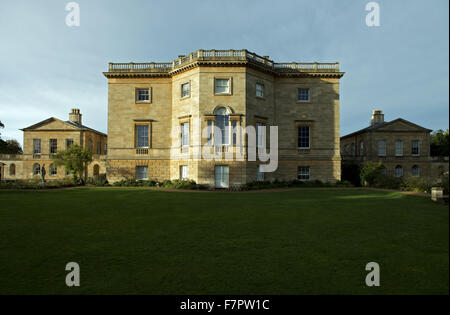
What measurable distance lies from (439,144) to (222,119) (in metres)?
47.3

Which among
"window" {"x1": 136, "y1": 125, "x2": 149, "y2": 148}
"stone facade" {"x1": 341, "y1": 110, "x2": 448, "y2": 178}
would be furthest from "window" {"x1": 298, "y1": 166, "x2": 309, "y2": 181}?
"window" {"x1": 136, "y1": 125, "x2": 149, "y2": 148}

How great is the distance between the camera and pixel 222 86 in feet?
77.5

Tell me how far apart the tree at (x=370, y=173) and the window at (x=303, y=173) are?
5.52 m

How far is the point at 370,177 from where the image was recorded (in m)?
24.6

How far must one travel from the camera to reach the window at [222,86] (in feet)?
77.4

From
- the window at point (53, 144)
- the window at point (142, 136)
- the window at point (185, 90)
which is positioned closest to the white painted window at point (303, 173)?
the window at point (185, 90)

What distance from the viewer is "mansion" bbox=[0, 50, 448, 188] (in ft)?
76.2

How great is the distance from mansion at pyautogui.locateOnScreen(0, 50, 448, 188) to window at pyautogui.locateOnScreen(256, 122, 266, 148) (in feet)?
0.40

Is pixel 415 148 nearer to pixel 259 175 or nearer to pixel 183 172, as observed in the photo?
pixel 259 175

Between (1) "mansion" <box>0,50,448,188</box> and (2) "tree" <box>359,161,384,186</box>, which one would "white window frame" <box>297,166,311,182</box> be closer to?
(1) "mansion" <box>0,50,448,188</box>

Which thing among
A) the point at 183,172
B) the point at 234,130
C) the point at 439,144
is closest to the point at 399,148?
the point at 439,144

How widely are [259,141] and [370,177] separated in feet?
40.1
